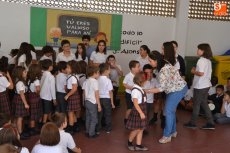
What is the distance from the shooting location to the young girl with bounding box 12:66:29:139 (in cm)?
457

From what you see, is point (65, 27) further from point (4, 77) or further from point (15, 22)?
point (4, 77)

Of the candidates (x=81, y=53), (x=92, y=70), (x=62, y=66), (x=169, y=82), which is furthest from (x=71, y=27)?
(x=169, y=82)

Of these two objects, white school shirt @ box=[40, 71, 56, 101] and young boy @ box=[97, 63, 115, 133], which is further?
young boy @ box=[97, 63, 115, 133]

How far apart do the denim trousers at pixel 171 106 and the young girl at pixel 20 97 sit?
1.93m

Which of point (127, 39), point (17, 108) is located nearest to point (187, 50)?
point (127, 39)

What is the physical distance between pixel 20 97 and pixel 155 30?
185 inches

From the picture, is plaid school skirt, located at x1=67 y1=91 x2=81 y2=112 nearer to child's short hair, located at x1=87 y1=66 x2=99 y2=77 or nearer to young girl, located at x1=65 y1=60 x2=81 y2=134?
young girl, located at x1=65 y1=60 x2=81 y2=134

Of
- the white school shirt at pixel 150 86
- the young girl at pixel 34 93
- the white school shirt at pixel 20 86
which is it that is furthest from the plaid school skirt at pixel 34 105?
the white school shirt at pixel 150 86

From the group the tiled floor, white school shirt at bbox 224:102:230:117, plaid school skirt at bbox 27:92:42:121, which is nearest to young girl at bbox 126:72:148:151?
the tiled floor

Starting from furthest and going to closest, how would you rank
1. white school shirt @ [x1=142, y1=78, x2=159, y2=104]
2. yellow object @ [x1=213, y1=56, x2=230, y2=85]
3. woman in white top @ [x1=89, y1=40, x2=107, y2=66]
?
yellow object @ [x1=213, y1=56, x2=230, y2=85] → woman in white top @ [x1=89, y1=40, x2=107, y2=66] → white school shirt @ [x1=142, y1=78, x2=159, y2=104]

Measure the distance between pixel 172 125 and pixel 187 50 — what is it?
4.27m

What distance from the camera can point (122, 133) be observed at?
5266 millimetres

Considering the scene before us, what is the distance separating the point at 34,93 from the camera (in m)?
4.78

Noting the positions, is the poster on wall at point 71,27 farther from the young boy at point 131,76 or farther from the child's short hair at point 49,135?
the child's short hair at point 49,135
